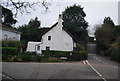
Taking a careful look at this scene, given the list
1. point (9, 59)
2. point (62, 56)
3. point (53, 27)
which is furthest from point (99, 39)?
point (9, 59)

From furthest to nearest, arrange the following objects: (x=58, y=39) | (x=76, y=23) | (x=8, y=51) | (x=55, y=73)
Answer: (x=76, y=23)
(x=58, y=39)
(x=8, y=51)
(x=55, y=73)

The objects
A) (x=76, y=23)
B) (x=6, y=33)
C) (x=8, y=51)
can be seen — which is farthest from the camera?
(x=76, y=23)

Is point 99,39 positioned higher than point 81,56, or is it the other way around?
point 99,39

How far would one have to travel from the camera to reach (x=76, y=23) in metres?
60.2

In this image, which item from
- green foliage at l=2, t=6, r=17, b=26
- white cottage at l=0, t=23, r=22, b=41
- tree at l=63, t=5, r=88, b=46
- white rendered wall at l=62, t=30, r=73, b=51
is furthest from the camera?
tree at l=63, t=5, r=88, b=46

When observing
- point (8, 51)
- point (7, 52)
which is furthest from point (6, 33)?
point (7, 52)

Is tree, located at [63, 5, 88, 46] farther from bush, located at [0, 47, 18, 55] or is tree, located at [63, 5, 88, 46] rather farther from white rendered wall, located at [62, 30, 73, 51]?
bush, located at [0, 47, 18, 55]

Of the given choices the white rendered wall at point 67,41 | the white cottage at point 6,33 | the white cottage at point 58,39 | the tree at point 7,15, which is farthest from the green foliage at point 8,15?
the white rendered wall at point 67,41

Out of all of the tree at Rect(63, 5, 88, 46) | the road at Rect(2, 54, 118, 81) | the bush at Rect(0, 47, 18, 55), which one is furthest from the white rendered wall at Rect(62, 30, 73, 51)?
the road at Rect(2, 54, 118, 81)

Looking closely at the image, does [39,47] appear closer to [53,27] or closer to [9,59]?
[53,27]

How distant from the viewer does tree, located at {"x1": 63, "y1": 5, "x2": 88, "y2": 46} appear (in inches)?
2334

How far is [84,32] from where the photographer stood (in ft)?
200

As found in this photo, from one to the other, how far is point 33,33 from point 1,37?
16610 millimetres

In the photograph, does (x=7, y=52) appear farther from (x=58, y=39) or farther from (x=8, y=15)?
(x=8, y=15)
